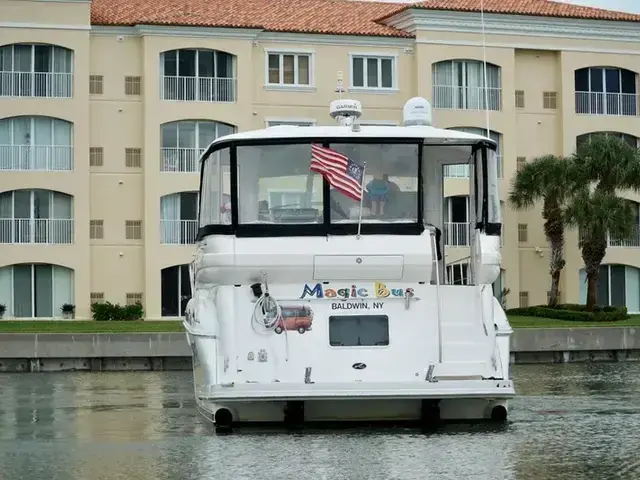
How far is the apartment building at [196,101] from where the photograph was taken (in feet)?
183

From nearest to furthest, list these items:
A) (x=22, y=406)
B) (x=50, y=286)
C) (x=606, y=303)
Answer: (x=22, y=406) → (x=50, y=286) → (x=606, y=303)

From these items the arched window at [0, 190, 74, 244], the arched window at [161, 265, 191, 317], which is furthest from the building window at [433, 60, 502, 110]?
the arched window at [0, 190, 74, 244]

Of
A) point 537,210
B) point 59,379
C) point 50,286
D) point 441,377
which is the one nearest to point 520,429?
point 441,377

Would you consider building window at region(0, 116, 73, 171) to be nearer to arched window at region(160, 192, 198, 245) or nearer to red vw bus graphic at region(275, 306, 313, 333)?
arched window at region(160, 192, 198, 245)

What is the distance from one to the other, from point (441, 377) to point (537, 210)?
43797 millimetres

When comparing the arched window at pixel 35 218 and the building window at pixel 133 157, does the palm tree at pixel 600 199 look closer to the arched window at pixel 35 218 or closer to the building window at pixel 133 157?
the building window at pixel 133 157

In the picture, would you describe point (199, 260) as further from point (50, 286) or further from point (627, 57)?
point (627, 57)

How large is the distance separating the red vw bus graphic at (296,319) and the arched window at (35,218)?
3895cm

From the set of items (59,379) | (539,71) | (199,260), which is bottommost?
(59,379)

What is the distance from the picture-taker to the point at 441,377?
699 inches

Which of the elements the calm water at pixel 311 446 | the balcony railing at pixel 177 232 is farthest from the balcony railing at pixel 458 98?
the calm water at pixel 311 446

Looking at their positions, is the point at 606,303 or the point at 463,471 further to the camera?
the point at 606,303

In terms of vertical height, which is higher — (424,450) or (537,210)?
(537,210)

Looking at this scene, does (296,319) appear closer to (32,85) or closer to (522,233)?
(32,85)
